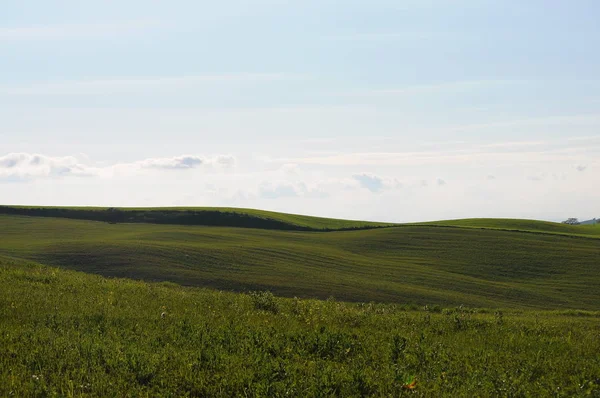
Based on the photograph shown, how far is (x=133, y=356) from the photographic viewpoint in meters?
10.2

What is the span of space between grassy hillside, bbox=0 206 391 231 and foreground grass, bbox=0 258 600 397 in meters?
63.7

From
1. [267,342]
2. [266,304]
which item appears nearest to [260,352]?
[267,342]

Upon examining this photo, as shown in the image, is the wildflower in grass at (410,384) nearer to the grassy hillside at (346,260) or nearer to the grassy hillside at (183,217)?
the grassy hillside at (346,260)

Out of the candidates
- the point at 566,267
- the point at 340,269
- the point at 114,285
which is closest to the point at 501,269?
the point at 566,267

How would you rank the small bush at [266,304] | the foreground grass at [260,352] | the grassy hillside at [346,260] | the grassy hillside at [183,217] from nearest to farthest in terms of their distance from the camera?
the foreground grass at [260,352] < the small bush at [266,304] < the grassy hillside at [346,260] < the grassy hillside at [183,217]

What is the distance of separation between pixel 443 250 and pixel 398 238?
341 inches

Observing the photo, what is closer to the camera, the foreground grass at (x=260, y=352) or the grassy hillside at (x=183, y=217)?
the foreground grass at (x=260, y=352)

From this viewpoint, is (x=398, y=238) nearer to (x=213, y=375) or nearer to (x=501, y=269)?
(x=501, y=269)

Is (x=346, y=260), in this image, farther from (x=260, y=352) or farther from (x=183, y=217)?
(x=260, y=352)

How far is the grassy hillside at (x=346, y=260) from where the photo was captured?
37812 mm

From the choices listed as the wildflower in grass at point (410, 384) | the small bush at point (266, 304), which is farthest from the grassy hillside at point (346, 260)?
the wildflower in grass at point (410, 384)

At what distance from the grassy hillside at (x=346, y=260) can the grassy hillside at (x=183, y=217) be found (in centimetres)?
620

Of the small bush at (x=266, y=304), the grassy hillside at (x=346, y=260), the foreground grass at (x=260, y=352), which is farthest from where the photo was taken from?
the grassy hillside at (x=346, y=260)

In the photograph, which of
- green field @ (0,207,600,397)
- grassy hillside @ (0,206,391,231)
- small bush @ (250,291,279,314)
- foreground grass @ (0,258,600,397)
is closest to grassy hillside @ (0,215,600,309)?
green field @ (0,207,600,397)
